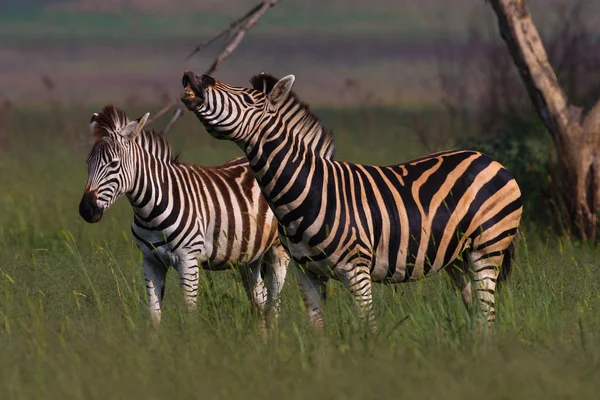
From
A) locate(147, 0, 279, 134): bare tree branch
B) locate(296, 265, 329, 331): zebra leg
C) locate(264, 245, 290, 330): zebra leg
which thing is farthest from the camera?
locate(147, 0, 279, 134): bare tree branch

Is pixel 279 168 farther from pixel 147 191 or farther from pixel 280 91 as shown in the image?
pixel 147 191

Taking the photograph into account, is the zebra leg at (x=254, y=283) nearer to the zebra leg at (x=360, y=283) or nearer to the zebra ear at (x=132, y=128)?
the zebra ear at (x=132, y=128)

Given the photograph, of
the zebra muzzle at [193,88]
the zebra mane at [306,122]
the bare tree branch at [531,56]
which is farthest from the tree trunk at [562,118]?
the zebra muzzle at [193,88]

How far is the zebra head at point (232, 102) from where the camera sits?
5.69 m

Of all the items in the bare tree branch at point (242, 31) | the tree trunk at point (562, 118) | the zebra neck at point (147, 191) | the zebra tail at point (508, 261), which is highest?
the bare tree branch at point (242, 31)

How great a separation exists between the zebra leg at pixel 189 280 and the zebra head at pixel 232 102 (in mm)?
1466

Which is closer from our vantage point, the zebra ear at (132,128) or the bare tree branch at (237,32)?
the zebra ear at (132,128)

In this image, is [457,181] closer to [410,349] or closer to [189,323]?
[410,349]

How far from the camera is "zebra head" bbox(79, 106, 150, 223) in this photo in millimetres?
6777

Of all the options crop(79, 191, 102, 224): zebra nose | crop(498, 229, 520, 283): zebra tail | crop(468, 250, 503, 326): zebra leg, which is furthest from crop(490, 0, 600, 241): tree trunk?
crop(79, 191, 102, 224): zebra nose

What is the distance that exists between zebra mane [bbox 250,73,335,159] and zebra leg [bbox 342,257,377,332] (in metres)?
0.87

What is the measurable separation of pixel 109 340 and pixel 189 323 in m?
0.54

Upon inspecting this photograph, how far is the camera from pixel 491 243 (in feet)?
22.2

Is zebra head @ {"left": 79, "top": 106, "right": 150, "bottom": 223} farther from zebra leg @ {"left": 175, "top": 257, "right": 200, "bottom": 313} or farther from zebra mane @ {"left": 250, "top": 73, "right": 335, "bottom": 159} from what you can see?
zebra mane @ {"left": 250, "top": 73, "right": 335, "bottom": 159}
